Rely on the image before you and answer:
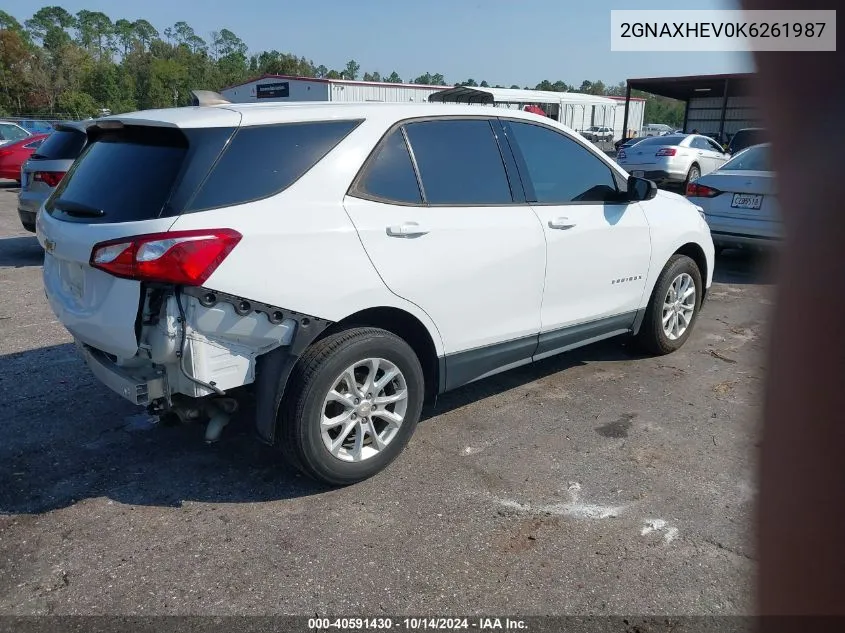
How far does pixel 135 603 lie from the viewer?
264cm

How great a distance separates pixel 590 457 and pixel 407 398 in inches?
42.4

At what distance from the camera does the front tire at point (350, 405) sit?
3221 mm

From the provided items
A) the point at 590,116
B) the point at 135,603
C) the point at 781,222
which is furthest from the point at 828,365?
the point at 590,116

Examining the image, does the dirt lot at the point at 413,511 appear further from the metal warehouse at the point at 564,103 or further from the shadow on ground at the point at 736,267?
the metal warehouse at the point at 564,103

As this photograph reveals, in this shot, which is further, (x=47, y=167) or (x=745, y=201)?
(x=47, y=167)

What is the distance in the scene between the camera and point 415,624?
8.36 feet

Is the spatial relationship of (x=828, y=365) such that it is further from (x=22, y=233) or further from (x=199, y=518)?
(x=22, y=233)

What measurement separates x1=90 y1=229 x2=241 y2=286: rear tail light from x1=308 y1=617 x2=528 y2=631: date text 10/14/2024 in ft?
4.78

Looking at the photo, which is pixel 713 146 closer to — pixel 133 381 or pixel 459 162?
pixel 459 162

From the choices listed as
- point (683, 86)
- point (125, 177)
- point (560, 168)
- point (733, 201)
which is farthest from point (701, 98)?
point (125, 177)

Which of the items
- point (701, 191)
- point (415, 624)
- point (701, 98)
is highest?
point (701, 98)

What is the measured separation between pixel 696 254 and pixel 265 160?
3.71 m

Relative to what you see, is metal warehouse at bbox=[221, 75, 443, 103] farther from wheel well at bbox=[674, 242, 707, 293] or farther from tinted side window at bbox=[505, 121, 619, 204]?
tinted side window at bbox=[505, 121, 619, 204]

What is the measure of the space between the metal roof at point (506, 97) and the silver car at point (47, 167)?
20.2 ft
